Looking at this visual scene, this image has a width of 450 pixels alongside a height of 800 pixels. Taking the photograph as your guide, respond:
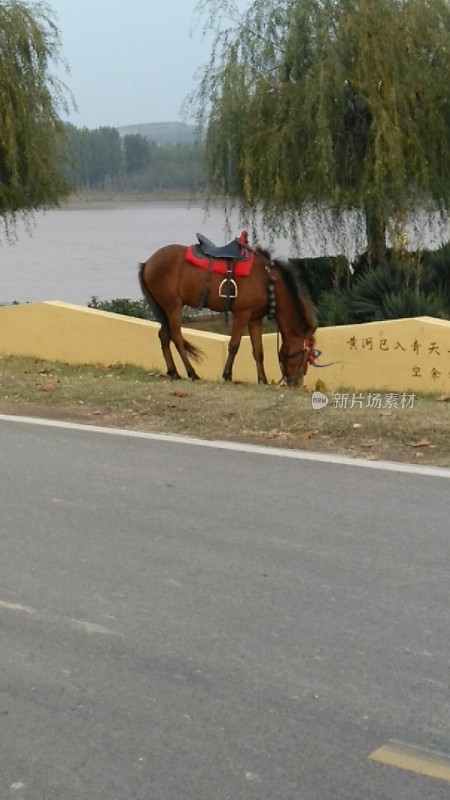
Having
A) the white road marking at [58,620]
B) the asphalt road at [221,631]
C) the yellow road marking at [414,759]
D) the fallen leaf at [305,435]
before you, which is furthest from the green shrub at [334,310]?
the yellow road marking at [414,759]

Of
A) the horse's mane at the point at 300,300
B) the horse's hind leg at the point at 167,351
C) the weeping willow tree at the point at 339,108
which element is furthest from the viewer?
the weeping willow tree at the point at 339,108

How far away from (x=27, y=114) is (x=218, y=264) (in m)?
7.84

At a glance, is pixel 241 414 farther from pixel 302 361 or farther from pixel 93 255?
pixel 93 255

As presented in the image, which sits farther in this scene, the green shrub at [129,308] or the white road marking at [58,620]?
the green shrub at [129,308]

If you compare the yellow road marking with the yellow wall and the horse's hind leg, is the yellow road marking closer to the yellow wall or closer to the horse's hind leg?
the yellow wall

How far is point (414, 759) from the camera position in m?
4.05

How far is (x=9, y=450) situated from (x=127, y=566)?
3.08m

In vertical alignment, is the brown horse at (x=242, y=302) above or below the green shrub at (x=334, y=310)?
above

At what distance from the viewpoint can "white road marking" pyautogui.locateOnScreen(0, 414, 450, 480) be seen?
7969mm

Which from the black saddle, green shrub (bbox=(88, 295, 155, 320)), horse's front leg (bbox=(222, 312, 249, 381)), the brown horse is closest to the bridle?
the brown horse

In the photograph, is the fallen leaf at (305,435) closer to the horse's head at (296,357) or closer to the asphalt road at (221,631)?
the asphalt road at (221,631)

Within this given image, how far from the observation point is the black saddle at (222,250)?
13.1 metres

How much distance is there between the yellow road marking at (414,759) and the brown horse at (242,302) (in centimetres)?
895

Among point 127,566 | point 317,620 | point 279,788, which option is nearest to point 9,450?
point 127,566
